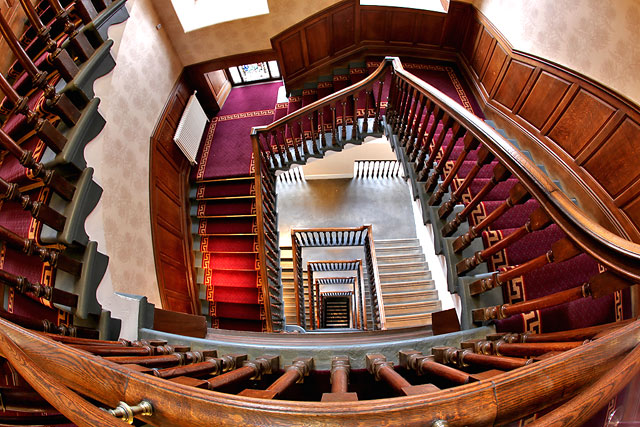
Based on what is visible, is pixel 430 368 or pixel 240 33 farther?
pixel 240 33

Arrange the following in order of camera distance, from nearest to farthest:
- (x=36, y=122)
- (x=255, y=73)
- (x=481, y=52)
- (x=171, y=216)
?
(x=36, y=122) → (x=171, y=216) → (x=481, y=52) → (x=255, y=73)

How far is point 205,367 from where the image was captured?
916 millimetres

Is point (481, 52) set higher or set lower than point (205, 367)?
higher

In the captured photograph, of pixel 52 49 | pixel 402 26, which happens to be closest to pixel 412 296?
pixel 402 26

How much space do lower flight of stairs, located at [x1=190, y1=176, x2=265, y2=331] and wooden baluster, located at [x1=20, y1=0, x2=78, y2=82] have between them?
2.38 metres

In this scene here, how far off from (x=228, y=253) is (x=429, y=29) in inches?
180

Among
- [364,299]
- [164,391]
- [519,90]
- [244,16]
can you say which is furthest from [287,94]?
[164,391]

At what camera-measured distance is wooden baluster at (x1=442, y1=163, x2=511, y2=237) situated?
1.24 metres

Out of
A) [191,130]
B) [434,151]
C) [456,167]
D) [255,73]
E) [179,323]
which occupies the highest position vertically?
[255,73]

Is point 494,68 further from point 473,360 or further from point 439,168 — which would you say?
point 473,360

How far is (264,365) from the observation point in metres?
1.08

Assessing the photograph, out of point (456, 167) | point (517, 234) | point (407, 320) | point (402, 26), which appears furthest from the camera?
point (402, 26)

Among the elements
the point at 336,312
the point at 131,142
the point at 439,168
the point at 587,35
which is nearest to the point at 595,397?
the point at 439,168

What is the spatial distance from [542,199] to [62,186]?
2019mm
